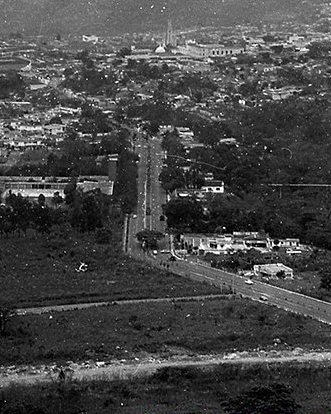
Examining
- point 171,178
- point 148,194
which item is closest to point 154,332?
point 148,194

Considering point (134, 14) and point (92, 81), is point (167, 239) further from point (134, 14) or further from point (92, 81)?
point (134, 14)

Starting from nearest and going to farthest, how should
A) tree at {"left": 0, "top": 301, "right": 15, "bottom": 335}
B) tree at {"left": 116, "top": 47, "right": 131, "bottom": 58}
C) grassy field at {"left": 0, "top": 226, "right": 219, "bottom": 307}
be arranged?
tree at {"left": 0, "top": 301, "right": 15, "bottom": 335} < grassy field at {"left": 0, "top": 226, "right": 219, "bottom": 307} < tree at {"left": 116, "top": 47, "right": 131, "bottom": 58}

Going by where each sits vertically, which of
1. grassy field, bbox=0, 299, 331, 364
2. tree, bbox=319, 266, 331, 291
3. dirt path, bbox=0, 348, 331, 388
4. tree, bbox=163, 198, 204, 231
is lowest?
dirt path, bbox=0, 348, 331, 388

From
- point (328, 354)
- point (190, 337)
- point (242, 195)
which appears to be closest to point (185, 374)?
point (190, 337)

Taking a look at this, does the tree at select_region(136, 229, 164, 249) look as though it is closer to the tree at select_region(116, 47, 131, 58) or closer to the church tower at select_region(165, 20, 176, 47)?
the tree at select_region(116, 47, 131, 58)

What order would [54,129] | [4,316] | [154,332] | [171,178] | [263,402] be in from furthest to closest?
[54,129] < [171,178] < [154,332] < [4,316] < [263,402]

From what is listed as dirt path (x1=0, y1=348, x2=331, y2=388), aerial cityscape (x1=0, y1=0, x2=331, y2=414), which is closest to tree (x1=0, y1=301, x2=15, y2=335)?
aerial cityscape (x1=0, y1=0, x2=331, y2=414)

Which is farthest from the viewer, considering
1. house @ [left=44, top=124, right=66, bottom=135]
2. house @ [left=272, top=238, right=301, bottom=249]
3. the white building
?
the white building
